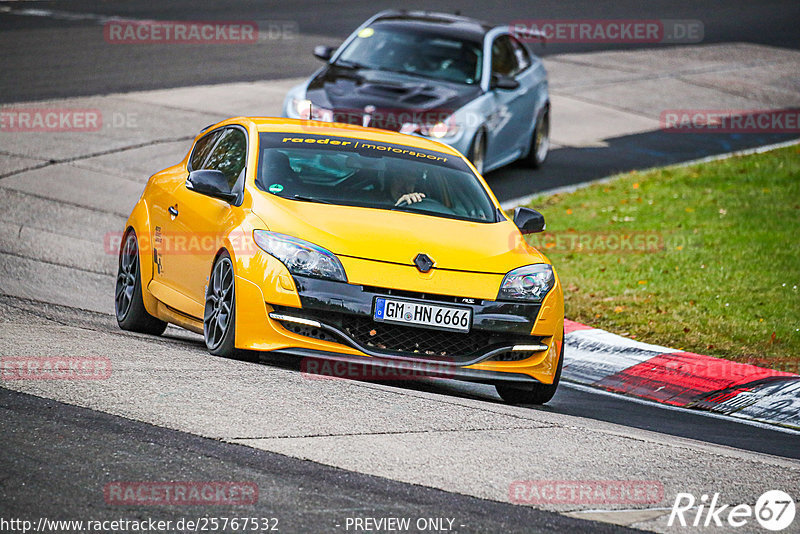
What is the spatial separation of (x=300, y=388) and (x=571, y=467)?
1.61m

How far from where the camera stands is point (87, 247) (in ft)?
40.0

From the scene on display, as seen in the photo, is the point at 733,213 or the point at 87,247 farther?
the point at 733,213

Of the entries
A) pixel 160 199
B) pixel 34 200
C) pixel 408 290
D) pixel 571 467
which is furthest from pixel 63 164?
pixel 571 467

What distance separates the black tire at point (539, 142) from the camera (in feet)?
56.1

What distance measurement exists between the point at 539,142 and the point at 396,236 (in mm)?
9958

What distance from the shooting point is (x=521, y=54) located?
1706 cm

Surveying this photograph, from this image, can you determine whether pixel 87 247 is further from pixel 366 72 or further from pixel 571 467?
pixel 571 467
